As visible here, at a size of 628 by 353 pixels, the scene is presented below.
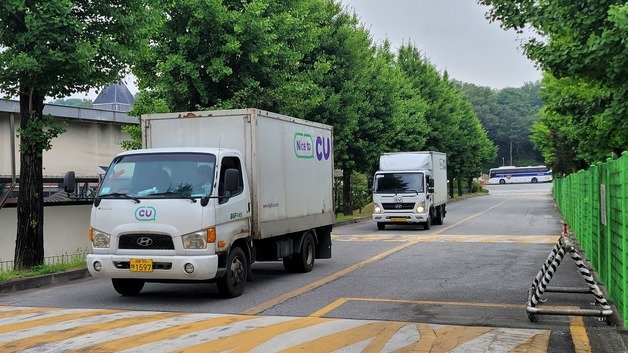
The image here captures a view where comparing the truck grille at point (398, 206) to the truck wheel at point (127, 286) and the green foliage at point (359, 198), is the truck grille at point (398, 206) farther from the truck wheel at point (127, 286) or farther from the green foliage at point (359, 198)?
the truck wheel at point (127, 286)

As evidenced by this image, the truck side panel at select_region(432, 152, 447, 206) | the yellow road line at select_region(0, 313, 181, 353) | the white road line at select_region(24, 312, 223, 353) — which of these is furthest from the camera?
the truck side panel at select_region(432, 152, 447, 206)

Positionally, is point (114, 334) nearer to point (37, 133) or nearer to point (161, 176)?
point (161, 176)

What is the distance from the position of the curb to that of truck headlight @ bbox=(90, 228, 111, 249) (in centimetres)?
278

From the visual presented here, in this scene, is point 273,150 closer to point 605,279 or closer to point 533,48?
point 533,48

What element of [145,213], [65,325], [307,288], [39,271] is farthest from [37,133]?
[307,288]

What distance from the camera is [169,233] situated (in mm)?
9727

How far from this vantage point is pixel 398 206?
1037 inches

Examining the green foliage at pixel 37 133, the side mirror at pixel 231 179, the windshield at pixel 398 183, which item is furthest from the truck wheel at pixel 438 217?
the side mirror at pixel 231 179

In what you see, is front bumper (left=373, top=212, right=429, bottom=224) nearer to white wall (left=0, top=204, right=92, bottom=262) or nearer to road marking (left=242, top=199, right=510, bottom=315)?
road marking (left=242, top=199, right=510, bottom=315)

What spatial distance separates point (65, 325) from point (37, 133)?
5902 millimetres

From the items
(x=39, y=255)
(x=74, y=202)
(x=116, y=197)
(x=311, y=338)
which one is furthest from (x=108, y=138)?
(x=311, y=338)

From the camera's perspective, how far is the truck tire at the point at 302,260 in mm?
13625

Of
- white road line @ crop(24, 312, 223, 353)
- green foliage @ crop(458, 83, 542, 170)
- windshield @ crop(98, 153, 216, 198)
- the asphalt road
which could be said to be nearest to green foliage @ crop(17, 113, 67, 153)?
the asphalt road

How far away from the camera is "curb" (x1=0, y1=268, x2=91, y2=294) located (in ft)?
39.0
